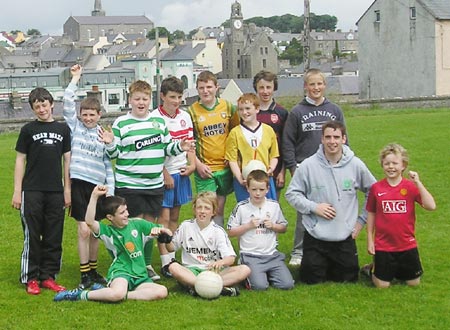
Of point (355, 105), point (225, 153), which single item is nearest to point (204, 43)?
point (355, 105)

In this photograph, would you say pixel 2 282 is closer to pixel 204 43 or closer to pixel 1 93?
pixel 1 93

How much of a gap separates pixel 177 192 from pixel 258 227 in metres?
1.20

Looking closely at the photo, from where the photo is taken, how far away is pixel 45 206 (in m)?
7.91

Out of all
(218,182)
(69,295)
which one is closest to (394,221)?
(218,182)

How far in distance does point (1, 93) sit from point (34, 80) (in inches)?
161

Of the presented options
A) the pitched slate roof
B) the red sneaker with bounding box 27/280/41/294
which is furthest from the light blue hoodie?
the pitched slate roof

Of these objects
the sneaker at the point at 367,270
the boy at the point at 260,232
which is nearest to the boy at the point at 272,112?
the boy at the point at 260,232

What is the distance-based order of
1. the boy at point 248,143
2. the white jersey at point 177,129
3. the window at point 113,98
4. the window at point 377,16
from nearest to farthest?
the boy at point 248,143 < the white jersey at point 177,129 < the window at point 377,16 < the window at point 113,98

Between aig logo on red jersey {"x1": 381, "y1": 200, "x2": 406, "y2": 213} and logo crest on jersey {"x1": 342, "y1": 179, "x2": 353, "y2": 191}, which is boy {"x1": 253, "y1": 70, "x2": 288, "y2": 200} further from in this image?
aig logo on red jersey {"x1": 381, "y1": 200, "x2": 406, "y2": 213}

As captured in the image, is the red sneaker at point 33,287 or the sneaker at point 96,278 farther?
the sneaker at point 96,278

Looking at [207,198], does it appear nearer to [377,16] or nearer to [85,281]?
[85,281]

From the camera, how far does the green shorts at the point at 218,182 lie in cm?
866

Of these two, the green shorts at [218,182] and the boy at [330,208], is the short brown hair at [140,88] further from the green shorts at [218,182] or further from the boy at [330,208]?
the boy at [330,208]

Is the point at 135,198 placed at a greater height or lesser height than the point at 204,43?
lesser
